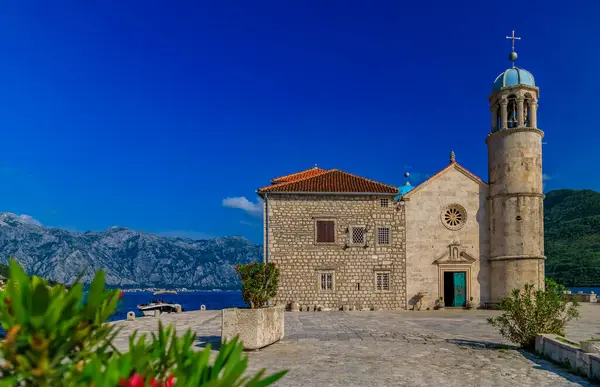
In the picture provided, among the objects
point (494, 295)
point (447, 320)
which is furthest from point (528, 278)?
point (447, 320)

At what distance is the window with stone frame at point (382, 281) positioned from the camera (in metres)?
26.6

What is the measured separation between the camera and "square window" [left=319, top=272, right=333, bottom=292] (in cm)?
2623

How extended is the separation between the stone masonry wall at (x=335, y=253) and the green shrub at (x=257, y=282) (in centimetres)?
1316

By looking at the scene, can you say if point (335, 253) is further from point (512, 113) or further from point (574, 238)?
point (574, 238)

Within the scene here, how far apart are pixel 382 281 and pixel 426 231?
12.7 ft

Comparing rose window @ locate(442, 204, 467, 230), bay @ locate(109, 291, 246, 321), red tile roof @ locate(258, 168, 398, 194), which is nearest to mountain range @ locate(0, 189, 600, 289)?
bay @ locate(109, 291, 246, 321)

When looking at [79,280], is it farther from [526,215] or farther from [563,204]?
[563,204]

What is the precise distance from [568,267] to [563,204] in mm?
47078

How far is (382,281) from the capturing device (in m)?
26.7

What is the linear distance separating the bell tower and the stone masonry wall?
18.1ft

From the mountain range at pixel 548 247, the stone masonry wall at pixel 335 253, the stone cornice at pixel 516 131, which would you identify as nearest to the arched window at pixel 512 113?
the stone cornice at pixel 516 131

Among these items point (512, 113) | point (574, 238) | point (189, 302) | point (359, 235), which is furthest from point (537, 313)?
point (189, 302)

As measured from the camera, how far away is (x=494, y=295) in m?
26.6

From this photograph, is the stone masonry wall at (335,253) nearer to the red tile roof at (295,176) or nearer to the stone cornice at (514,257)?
the red tile roof at (295,176)
